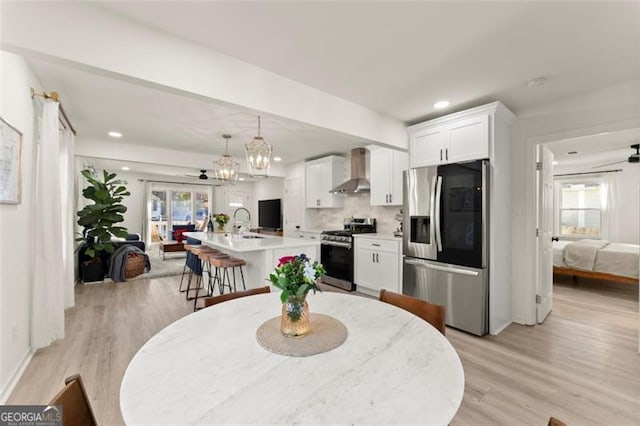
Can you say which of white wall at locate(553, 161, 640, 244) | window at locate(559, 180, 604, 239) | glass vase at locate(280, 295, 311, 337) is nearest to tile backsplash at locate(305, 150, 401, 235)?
glass vase at locate(280, 295, 311, 337)

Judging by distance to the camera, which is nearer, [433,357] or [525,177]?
[433,357]

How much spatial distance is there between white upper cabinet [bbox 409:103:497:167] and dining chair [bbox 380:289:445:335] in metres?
1.96

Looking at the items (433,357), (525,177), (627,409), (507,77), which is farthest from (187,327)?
(525,177)

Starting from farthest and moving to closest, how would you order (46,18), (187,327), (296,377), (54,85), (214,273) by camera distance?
(214,273), (54,85), (46,18), (187,327), (296,377)

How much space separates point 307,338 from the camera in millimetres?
1185

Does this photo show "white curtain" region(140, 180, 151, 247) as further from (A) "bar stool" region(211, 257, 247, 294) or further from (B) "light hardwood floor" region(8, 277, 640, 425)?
(A) "bar stool" region(211, 257, 247, 294)

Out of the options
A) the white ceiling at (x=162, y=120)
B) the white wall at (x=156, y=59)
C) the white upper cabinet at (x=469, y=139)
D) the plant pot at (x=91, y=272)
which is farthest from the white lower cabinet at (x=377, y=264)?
the plant pot at (x=91, y=272)

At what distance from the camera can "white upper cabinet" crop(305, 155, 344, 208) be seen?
18.0 feet

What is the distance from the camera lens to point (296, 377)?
91 centimetres

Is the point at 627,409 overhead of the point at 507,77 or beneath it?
beneath

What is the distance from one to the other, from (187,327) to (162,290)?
3.84 metres

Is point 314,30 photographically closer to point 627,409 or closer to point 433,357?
point 433,357

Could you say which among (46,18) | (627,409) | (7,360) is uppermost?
(46,18)

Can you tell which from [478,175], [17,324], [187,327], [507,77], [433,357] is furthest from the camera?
[478,175]
